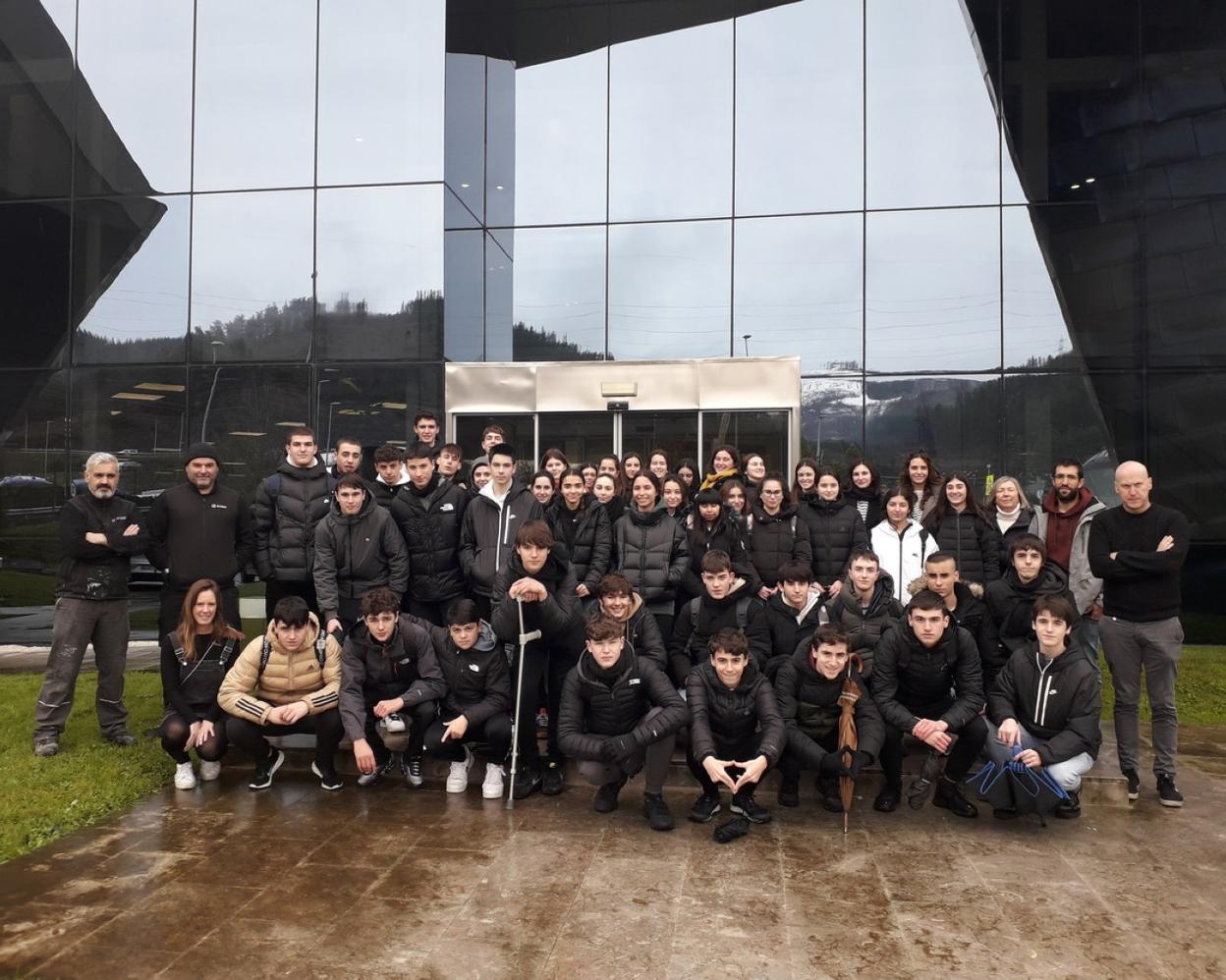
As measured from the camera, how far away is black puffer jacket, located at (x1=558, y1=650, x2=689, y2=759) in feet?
17.1

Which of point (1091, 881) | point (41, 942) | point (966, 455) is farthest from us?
point (966, 455)

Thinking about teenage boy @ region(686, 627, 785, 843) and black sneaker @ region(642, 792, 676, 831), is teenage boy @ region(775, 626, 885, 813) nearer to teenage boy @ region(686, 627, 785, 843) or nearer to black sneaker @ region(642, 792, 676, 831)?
teenage boy @ region(686, 627, 785, 843)

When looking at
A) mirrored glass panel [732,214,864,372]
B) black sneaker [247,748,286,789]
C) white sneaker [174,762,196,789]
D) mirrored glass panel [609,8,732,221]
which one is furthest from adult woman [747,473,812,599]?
mirrored glass panel [609,8,732,221]

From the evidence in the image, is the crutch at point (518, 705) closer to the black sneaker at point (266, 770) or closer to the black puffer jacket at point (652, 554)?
the black puffer jacket at point (652, 554)

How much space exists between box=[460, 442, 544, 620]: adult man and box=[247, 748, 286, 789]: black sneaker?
162 centimetres

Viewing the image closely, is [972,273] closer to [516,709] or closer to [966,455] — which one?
[966,455]

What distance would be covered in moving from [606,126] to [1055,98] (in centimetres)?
581

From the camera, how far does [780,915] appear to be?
3854 millimetres

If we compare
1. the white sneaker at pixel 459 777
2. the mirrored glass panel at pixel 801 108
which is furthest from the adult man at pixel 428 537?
the mirrored glass panel at pixel 801 108

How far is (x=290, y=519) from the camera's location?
6.48 meters

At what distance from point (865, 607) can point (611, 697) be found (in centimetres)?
183

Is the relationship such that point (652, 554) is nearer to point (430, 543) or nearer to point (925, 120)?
point (430, 543)

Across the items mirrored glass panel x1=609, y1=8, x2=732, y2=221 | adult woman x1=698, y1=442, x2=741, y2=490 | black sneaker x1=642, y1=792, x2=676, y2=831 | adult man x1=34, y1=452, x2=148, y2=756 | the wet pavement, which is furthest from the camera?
mirrored glass panel x1=609, y1=8, x2=732, y2=221

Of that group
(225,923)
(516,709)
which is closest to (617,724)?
(516,709)
